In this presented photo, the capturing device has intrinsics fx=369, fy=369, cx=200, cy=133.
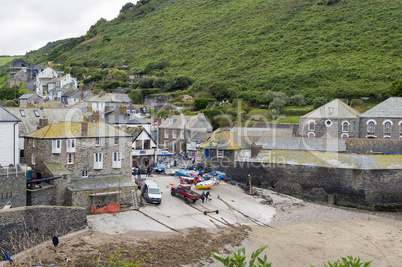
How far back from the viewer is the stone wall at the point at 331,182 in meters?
28.9

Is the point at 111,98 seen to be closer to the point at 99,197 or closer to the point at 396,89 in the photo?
the point at 396,89

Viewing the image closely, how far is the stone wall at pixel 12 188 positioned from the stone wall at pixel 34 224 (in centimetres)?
197

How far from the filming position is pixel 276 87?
2709 inches

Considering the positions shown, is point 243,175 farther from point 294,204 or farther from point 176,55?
point 176,55

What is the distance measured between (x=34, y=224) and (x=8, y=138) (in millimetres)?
7779

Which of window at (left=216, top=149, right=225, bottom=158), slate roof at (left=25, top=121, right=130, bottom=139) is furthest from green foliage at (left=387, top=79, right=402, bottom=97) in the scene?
slate roof at (left=25, top=121, right=130, bottom=139)

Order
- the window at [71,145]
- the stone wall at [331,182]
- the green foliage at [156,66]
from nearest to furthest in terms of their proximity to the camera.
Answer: the window at [71,145], the stone wall at [331,182], the green foliage at [156,66]

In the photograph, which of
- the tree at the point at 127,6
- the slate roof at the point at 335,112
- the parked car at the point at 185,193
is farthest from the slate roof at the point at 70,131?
the tree at the point at 127,6

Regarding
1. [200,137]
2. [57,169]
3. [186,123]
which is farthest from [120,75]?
[57,169]

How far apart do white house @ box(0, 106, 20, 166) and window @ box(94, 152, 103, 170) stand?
508cm

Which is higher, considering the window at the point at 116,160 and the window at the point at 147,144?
the window at the point at 147,144

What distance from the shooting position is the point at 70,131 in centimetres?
2541

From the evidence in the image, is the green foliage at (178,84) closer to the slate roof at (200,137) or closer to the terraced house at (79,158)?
the slate roof at (200,137)

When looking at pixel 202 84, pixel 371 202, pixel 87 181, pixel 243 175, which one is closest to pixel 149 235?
pixel 87 181
